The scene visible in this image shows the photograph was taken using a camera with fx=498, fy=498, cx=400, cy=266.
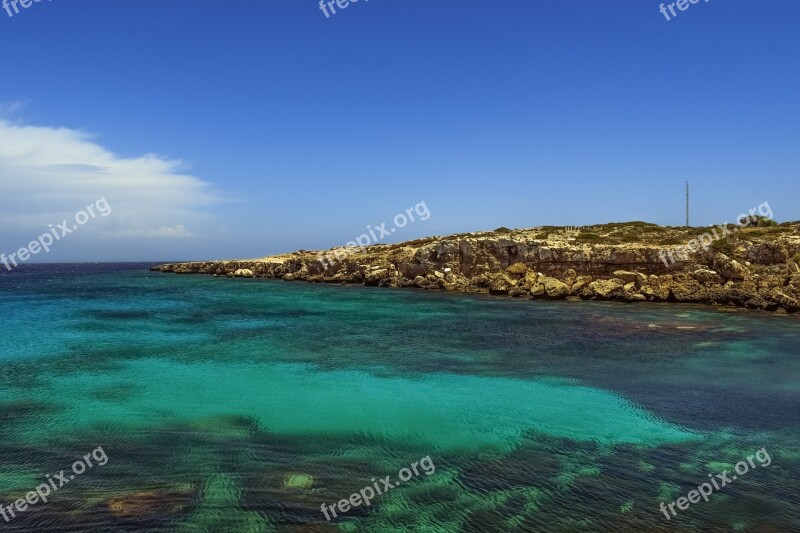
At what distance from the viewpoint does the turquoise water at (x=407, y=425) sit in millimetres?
10234

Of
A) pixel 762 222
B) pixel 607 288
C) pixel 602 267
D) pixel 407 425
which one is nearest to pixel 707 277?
pixel 607 288

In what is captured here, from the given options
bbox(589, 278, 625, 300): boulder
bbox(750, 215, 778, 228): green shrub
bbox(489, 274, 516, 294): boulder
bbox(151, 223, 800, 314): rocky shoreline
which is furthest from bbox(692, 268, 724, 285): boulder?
bbox(750, 215, 778, 228): green shrub

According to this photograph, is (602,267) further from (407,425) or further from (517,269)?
(407,425)

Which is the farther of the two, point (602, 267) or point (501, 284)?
point (501, 284)

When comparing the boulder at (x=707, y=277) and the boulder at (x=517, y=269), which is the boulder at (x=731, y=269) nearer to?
the boulder at (x=707, y=277)

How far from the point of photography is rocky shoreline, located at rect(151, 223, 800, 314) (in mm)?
44781

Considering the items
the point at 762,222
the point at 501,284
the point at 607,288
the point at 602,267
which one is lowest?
the point at 607,288

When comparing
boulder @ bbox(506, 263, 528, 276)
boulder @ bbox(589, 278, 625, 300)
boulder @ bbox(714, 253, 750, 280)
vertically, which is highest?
boulder @ bbox(506, 263, 528, 276)

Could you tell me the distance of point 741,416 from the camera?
630 inches

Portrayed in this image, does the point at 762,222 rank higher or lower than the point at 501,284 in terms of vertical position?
higher

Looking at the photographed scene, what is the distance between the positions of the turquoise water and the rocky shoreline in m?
11.9

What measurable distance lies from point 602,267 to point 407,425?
44664 millimetres

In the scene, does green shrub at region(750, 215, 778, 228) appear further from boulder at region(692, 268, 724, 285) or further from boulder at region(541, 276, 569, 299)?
boulder at region(541, 276, 569, 299)

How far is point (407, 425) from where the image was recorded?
1566 centimetres
